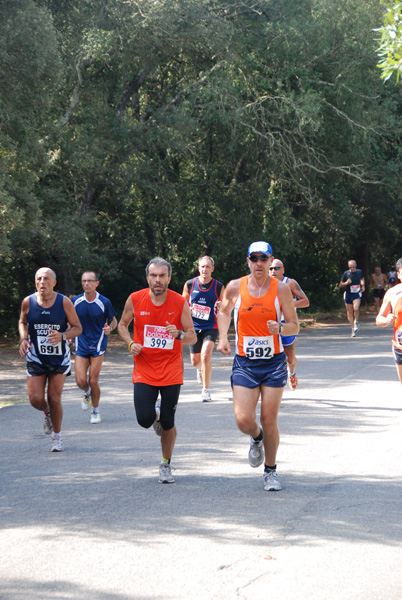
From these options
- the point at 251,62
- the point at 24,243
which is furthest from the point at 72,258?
the point at 251,62

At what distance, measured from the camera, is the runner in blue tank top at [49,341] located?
8.34 metres

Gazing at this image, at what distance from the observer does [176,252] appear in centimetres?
2530

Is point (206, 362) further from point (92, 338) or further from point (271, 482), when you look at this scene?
point (271, 482)

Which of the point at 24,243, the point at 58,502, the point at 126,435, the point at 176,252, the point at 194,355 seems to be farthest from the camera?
the point at 176,252

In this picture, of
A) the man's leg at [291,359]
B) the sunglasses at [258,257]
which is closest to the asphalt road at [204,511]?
the man's leg at [291,359]

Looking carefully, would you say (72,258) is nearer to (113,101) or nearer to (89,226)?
(89,226)

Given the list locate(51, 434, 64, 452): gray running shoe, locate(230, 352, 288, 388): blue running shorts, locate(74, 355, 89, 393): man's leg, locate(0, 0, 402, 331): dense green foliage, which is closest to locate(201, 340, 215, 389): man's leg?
locate(74, 355, 89, 393): man's leg

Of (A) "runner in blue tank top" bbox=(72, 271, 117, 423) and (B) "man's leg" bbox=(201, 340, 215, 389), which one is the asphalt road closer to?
(A) "runner in blue tank top" bbox=(72, 271, 117, 423)

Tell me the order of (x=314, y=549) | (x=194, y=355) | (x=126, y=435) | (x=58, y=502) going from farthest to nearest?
(x=194, y=355) < (x=126, y=435) < (x=58, y=502) < (x=314, y=549)

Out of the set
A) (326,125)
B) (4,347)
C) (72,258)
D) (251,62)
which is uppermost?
(251,62)

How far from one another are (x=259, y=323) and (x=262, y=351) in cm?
23

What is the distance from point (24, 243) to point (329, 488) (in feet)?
46.7

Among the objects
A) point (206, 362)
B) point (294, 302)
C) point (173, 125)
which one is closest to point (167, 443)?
point (206, 362)

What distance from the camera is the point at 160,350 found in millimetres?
6969
